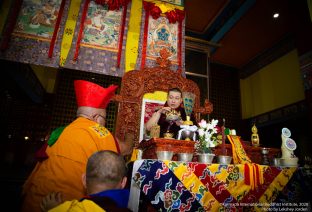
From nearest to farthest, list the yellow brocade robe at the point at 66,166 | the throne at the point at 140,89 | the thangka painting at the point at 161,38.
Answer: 1. the yellow brocade robe at the point at 66,166
2. the throne at the point at 140,89
3. the thangka painting at the point at 161,38

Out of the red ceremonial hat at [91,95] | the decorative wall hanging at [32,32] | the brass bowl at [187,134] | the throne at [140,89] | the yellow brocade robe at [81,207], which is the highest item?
the decorative wall hanging at [32,32]

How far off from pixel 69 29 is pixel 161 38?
6.20 feet

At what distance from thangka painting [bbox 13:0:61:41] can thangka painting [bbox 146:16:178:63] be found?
6.35 feet

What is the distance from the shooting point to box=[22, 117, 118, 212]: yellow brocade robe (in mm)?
1541

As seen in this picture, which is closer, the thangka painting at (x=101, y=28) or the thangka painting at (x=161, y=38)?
the thangka painting at (x=101, y=28)

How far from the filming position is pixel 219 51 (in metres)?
7.93

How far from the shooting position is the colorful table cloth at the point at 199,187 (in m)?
1.63

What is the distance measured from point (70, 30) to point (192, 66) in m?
3.52

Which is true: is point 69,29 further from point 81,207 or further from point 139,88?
point 81,207

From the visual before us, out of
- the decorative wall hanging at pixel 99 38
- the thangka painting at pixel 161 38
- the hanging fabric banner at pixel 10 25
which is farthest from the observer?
the thangka painting at pixel 161 38

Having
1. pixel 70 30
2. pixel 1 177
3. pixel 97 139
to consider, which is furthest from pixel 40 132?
pixel 97 139

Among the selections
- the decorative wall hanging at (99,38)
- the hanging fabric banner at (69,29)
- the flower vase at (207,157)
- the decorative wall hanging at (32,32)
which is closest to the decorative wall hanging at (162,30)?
the decorative wall hanging at (99,38)

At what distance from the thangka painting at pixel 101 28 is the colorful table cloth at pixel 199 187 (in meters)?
3.00

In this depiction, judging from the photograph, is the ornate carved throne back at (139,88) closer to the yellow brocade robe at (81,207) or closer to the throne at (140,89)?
the throne at (140,89)
